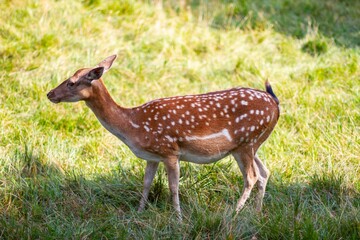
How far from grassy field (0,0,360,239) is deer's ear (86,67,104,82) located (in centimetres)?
95

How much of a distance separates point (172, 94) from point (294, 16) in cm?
372

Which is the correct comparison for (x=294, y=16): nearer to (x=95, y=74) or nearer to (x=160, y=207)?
(x=160, y=207)

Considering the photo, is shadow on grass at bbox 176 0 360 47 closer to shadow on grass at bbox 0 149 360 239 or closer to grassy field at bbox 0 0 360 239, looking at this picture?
grassy field at bbox 0 0 360 239

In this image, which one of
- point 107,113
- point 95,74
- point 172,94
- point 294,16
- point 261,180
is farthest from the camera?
point 294,16

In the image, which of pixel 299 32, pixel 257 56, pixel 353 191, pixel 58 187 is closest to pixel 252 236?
pixel 353 191

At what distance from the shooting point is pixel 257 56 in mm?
9766

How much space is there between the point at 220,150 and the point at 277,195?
720 mm

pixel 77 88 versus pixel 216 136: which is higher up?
pixel 77 88

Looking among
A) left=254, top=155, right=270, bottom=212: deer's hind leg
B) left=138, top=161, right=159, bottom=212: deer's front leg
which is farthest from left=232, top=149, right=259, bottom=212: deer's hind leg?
left=138, top=161, right=159, bottom=212: deer's front leg

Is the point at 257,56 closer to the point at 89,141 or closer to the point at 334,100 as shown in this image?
the point at 334,100

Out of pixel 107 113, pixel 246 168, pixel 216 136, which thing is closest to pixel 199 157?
pixel 216 136

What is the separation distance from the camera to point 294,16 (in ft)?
38.0

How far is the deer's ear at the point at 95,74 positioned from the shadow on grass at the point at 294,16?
16.4ft

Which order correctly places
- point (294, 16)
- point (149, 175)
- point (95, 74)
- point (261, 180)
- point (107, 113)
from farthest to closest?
point (294, 16) → point (261, 180) → point (149, 175) → point (107, 113) → point (95, 74)
